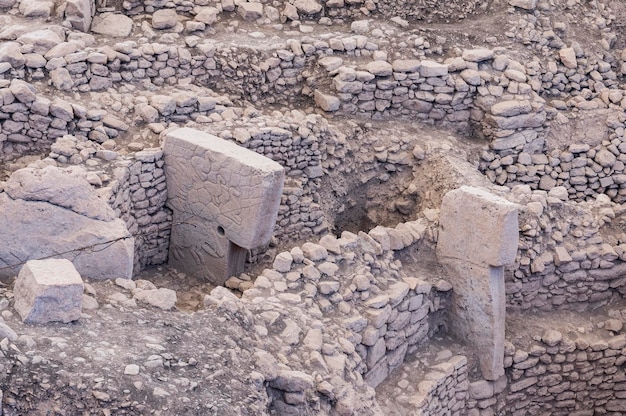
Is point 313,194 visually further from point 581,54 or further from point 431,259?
point 581,54

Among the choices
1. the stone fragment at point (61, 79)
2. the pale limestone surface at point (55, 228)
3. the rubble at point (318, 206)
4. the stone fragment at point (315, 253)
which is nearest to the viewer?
the rubble at point (318, 206)

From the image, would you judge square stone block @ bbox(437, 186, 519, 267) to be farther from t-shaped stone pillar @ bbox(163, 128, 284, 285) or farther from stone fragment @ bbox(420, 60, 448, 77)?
stone fragment @ bbox(420, 60, 448, 77)

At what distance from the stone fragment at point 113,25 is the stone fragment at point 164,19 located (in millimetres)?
260

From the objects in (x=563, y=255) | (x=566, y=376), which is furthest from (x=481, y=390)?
(x=563, y=255)

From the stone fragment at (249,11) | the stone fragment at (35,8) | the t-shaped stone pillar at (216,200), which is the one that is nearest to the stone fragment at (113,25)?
the stone fragment at (35,8)

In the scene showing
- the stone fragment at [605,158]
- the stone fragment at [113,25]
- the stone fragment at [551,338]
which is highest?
the stone fragment at [113,25]

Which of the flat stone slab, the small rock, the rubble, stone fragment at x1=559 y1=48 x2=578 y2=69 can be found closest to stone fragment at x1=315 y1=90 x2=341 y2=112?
the rubble

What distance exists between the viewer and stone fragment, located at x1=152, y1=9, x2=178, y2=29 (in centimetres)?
1419

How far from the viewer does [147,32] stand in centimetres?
1403

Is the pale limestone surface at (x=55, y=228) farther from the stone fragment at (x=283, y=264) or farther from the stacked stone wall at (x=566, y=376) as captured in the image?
the stacked stone wall at (x=566, y=376)

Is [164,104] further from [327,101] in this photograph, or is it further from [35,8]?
[327,101]

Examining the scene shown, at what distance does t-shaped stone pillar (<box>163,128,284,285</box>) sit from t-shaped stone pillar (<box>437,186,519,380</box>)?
1595 mm

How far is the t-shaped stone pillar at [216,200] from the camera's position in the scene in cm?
1189

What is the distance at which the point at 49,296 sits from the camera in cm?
926
